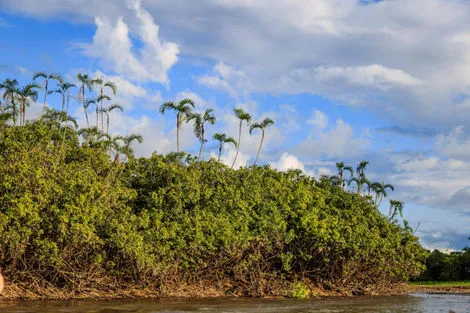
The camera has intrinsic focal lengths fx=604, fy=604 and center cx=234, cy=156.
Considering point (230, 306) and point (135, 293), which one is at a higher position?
point (135, 293)

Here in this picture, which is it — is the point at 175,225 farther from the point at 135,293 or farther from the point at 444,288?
the point at 444,288

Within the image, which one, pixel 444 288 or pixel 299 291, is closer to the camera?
pixel 299 291

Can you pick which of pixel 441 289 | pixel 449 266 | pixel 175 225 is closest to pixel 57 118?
pixel 175 225

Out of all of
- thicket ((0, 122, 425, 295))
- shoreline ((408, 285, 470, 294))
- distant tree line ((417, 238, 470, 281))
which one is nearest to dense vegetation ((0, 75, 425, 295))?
thicket ((0, 122, 425, 295))

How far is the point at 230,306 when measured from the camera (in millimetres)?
27609

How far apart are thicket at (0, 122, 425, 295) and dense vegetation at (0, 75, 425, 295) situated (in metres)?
0.07

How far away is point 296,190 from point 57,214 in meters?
16.3

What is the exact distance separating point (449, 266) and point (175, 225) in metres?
43.9

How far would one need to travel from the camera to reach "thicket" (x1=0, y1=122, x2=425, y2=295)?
26.1 meters

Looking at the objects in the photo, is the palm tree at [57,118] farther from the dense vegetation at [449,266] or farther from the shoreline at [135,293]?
the dense vegetation at [449,266]

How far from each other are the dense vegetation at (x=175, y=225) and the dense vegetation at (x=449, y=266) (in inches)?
935

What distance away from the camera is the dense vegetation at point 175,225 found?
26.2 meters

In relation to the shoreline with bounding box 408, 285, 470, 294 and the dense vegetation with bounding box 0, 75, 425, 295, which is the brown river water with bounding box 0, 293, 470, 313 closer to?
the dense vegetation with bounding box 0, 75, 425, 295

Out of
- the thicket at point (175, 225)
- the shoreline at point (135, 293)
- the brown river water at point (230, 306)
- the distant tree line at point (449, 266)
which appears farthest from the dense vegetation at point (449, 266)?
the brown river water at point (230, 306)
